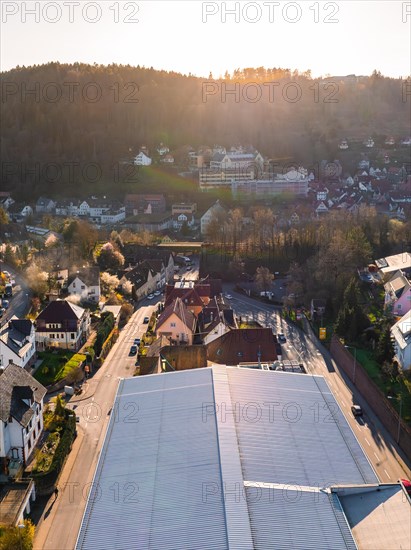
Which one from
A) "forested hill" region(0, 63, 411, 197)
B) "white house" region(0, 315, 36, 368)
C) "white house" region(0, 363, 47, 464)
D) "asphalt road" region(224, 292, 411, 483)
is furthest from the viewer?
"forested hill" region(0, 63, 411, 197)

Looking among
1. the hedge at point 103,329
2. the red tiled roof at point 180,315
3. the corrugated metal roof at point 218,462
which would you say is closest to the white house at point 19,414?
the corrugated metal roof at point 218,462

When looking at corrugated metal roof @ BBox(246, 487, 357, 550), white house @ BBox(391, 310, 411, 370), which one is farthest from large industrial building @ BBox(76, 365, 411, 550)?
white house @ BBox(391, 310, 411, 370)

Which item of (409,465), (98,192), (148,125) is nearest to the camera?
(409,465)

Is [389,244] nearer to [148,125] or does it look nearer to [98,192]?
[98,192]

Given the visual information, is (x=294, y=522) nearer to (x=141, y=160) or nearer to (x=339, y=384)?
(x=339, y=384)

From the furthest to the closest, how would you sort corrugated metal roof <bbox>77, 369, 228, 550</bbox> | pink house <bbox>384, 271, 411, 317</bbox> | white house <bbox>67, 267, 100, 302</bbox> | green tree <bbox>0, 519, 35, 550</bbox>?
white house <bbox>67, 267, 100, 302</bbox>
pink house <bbox>384, 271, 411, 317</bbox>
green tree <bbox>0, 519, 35, 550</bbox>
corrugated metal roof <bbox>77, 369, 228, 550</bbox>

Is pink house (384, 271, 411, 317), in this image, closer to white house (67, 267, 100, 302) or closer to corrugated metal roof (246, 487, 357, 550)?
white house (67, 267, 100, 302)

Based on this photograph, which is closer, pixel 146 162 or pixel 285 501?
pixel 285 501

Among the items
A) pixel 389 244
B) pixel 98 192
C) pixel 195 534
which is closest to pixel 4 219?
pixel 98 192
